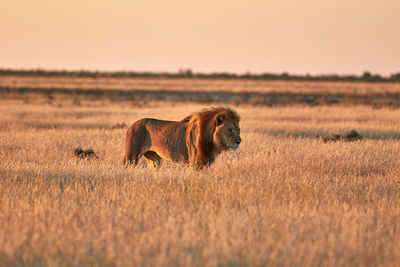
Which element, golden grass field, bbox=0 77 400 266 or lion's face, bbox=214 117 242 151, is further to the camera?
lion's face, bbox=214 117 242 151

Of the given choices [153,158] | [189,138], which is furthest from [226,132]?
[153,158]

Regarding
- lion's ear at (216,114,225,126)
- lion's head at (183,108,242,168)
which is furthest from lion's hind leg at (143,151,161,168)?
lion's ear at (216,114,225,126)

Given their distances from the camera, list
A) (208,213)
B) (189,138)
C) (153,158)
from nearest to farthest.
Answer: (208,213)
(189,138)
(153,158)

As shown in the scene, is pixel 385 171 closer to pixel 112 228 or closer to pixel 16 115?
pixel 112 228

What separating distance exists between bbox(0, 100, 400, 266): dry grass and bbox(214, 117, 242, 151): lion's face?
1.90ft

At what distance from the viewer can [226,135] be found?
930 cm

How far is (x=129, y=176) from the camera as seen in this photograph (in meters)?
9.41

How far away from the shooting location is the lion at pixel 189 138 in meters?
9.38

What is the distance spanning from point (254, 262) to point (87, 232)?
1.89 meters

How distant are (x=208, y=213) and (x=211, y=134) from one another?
256cm

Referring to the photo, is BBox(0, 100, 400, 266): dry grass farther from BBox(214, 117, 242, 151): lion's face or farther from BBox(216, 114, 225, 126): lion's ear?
BBox(216, 114, 225, 126): lion's ear

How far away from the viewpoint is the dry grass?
17.6 ft

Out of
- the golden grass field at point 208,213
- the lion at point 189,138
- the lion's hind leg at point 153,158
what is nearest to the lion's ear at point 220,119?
the lion at point 189,138

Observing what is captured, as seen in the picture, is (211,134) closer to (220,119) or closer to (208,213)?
(220,119)
